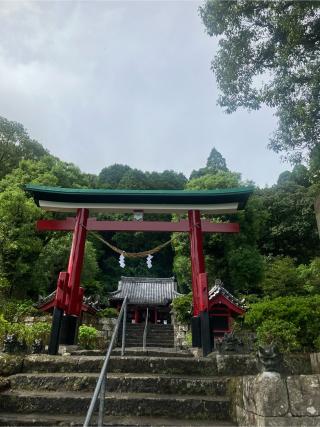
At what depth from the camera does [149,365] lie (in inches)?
195

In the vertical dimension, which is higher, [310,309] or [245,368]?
[310,309]

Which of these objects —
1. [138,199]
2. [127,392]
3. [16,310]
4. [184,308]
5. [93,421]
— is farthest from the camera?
[184,308]

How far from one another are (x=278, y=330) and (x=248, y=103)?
7031mm

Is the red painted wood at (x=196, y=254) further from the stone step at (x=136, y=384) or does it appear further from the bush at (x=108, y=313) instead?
the bush at (x=108, y=313)

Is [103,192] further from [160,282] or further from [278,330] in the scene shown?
[160,282]

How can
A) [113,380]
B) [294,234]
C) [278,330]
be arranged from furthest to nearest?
[294,234] → [278,330] → [113,380]

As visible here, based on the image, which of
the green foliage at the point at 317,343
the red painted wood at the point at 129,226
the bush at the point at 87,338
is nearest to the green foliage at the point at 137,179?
the bush at the point at 87,338

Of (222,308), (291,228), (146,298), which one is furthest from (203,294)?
(291,228)

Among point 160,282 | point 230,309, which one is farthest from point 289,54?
point 160,282

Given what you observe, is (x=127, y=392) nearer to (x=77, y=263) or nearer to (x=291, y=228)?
(x=77, y=263)

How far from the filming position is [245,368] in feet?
16.9

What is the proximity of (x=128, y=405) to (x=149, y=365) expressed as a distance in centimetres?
114

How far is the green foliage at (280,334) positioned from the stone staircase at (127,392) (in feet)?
15.8

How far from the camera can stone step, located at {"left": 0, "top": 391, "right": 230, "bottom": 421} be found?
12.4ft
